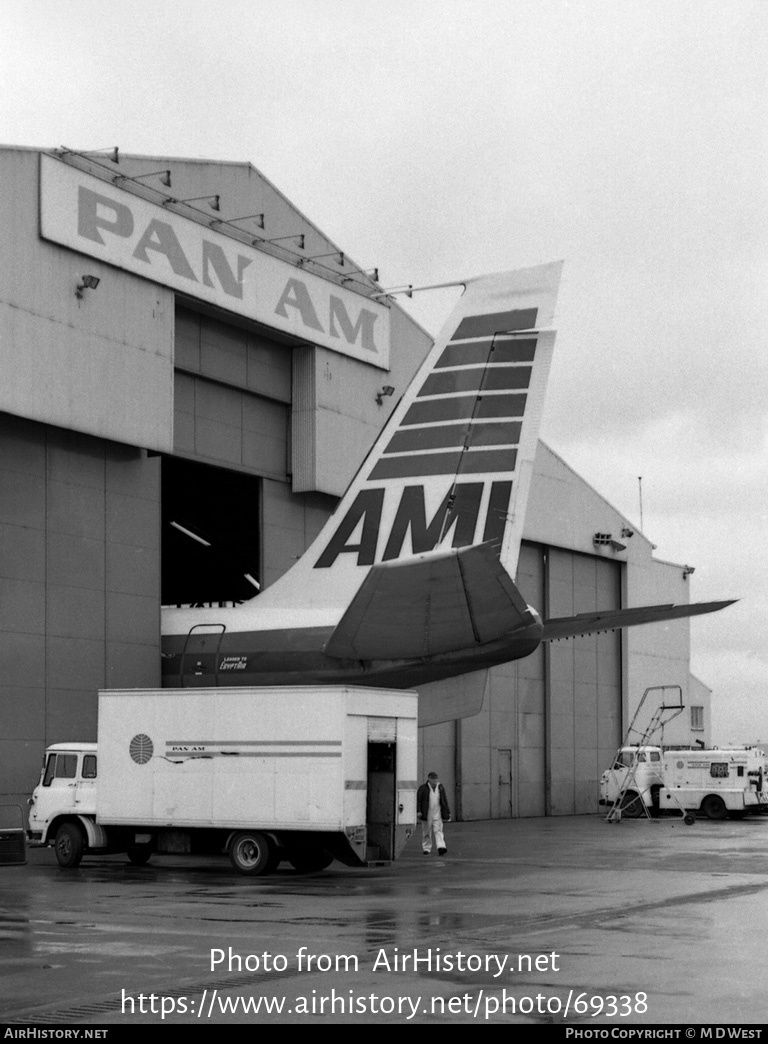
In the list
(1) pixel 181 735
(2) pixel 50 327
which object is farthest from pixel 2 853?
(2) pixel 50 327

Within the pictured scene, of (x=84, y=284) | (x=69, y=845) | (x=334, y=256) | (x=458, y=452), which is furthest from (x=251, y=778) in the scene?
(x=334, y=256)

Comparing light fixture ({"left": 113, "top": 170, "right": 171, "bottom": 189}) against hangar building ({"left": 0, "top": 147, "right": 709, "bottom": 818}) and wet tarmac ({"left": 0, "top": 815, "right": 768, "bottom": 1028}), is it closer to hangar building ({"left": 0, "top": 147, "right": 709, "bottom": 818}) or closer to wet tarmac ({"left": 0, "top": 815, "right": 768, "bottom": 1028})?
hangar building ({"left": 0, "top": 147, "right": 709, "bottom": 818})

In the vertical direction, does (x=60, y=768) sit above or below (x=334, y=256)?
below

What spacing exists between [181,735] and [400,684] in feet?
19.0

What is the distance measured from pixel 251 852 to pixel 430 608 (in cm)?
546

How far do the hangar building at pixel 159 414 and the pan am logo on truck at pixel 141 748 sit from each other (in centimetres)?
703

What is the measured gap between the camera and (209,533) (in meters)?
44.6

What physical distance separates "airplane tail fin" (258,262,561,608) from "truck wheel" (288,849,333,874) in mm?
6762

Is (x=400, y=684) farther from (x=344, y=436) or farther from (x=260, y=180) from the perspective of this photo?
(x=260, y=180)

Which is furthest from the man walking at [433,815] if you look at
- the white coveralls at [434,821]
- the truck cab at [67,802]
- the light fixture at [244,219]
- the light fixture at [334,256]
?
the light fixture at [334,256]

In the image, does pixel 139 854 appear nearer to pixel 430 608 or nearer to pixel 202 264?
pixel 430 608

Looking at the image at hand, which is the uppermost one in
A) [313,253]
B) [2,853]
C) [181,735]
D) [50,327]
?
[313,253]

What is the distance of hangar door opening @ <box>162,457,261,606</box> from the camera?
40625 mm

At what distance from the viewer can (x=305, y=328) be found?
133 ft
